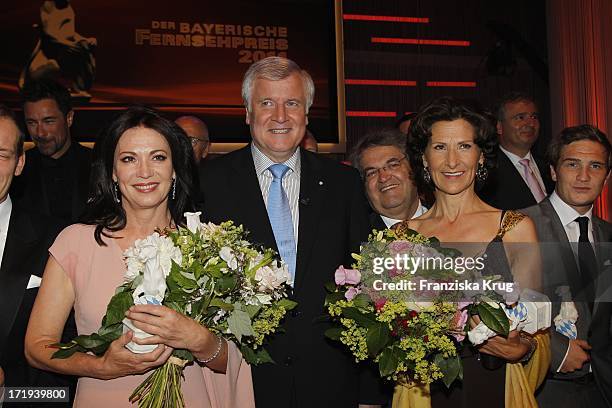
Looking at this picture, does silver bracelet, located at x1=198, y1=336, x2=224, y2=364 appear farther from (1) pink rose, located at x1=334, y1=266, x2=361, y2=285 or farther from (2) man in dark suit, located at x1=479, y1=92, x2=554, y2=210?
(2) man in dark suit, located at x1=479, y1=92, x2=554, y2=210

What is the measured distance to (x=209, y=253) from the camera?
2.45m

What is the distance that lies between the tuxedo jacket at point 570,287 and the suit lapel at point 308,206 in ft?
3.39

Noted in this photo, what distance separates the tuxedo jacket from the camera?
11.0ft

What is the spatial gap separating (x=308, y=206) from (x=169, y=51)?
5.20 m

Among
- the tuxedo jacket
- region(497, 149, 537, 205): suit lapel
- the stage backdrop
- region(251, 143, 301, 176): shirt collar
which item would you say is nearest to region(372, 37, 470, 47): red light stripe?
the stage backdrop

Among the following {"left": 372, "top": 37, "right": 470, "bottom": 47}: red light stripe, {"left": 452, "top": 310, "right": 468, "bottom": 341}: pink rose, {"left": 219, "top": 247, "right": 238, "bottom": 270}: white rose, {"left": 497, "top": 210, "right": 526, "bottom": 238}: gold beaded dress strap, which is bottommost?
Result: {"left": 452, "top": 310, "right": 468, "bottom": 341}: pink rose

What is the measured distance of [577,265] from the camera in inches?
142

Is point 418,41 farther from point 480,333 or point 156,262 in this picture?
point 156,262

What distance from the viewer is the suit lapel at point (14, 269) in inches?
114

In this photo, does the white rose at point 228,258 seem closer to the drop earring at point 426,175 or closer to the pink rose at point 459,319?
the pink rose at point 459,319

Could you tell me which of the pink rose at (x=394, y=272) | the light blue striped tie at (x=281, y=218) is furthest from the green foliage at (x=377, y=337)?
the light blue striped tie at (x=281, y=218)

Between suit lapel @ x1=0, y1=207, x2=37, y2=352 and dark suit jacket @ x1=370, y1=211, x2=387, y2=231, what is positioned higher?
dark suit jacket @ x1=370, y1=211, x2=387, y2=231

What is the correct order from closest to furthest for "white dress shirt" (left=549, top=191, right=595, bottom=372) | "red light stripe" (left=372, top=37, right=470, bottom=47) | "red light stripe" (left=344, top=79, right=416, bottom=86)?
"white dress shirt" (left=549, top=191, right=595, bottom=372) → "red light stripe" (left=344, top=79, right=416, bottom=86) → "red light stripe" (left=372, top=37, right=470, bottom=47)

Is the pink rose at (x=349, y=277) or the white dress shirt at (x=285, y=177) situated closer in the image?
the pink rose at (x=349, y=277)
